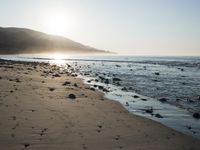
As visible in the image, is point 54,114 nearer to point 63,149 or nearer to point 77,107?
point 77,107

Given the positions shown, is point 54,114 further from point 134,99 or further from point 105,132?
point 134,99

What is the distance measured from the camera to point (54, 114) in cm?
1527

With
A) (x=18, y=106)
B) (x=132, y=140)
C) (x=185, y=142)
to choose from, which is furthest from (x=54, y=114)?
(x=185, y=142)

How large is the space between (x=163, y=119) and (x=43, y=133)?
22.0ft

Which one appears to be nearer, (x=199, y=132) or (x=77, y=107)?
(x=199, y=132)

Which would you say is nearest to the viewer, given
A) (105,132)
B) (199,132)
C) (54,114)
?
(105,132)

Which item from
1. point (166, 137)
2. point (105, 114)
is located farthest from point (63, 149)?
point (105, 114)

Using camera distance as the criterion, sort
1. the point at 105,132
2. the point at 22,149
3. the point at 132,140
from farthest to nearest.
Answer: the point at 105,132
the point at 132,140
the point at 22,149

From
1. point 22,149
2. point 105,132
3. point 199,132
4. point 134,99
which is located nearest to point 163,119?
point 199,132

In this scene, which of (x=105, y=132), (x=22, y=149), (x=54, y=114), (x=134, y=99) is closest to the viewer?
(x=22, y=149)

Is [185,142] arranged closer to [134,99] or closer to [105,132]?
[105,132]

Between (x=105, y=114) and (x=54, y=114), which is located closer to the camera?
(x=54, y=114)

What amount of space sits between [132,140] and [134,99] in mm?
11040

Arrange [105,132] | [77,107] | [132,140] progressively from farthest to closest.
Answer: [77,107]
[105,132]
[132,140]
